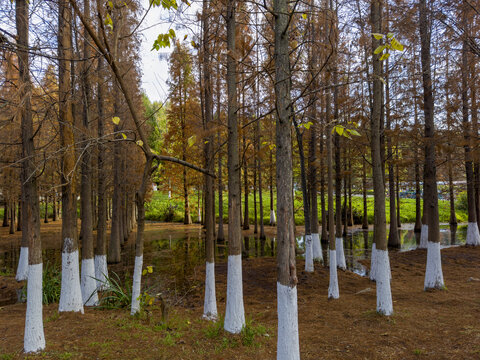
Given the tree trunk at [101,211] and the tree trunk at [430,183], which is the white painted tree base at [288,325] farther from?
the tree trunk at [101,211]

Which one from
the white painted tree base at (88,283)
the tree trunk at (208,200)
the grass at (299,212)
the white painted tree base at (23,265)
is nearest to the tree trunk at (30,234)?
the tree trunk at (208,200)

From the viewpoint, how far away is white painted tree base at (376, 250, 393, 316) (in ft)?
21.3

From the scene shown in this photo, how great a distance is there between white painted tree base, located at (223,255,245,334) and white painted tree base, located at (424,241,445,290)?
5.99 m

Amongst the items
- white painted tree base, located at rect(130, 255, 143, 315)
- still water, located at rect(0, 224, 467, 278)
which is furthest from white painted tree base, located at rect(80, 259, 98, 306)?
still water, located at rect(0, 224, 467, 278)

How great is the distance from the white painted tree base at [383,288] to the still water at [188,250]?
604cm

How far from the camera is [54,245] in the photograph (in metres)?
19.6

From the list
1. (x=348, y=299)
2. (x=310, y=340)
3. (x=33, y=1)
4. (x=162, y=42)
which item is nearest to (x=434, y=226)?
(x=348, y=299)

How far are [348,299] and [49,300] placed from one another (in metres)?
8.46

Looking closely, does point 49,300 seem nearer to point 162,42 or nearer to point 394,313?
point 162,42

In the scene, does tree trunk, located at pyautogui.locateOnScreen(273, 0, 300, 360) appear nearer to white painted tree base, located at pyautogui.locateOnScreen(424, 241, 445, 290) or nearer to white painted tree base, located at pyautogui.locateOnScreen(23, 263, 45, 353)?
white painted tree base, located at pyautogui.locateOnScreen(23, 263, 45, 353)

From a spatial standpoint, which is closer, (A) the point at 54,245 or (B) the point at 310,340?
(B) the point at 310,340

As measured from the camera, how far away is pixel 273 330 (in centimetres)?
620

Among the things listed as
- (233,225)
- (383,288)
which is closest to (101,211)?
(233,225)

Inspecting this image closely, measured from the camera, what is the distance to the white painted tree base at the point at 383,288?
6.50 metres
